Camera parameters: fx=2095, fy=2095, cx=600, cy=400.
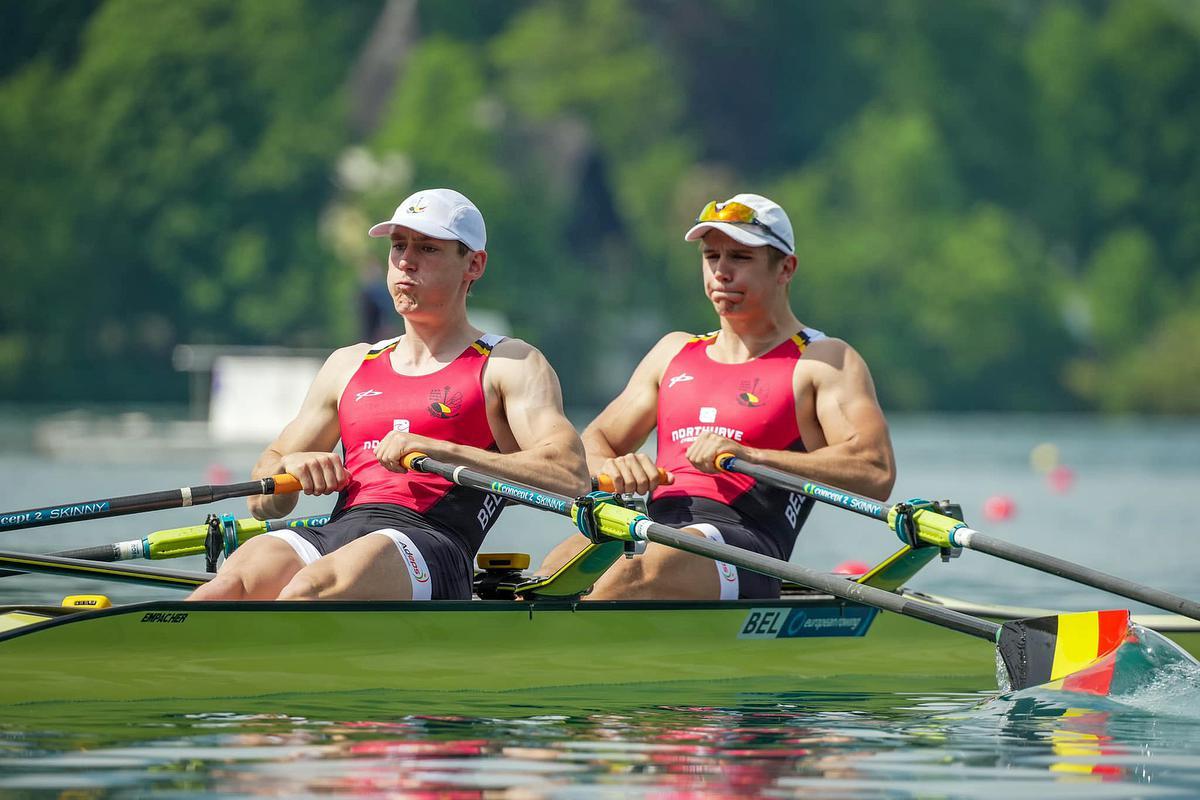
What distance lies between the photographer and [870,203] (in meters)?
66.0

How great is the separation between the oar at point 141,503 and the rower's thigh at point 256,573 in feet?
0.73

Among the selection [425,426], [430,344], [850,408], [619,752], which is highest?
[430,344]

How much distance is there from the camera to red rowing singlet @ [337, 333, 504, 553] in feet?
24.8

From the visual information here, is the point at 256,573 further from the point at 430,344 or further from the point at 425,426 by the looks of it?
the point at 430,344

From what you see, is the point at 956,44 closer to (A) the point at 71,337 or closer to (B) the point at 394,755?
(A) the point at 71,337

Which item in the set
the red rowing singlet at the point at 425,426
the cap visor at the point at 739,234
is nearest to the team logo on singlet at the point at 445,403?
the red rowing singlet at the point at 425,426

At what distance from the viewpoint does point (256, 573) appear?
724 cm

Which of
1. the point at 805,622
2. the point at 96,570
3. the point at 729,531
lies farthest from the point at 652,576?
the point at 96,570

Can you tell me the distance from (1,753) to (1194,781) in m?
3.41

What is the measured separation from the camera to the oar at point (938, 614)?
7.43m

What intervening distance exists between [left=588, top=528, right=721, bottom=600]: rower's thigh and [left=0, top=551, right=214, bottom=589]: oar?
1546 millimetres

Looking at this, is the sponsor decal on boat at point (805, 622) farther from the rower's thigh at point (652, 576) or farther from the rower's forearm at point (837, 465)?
the rower's forearm at point (837, 465)

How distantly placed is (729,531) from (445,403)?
1252 mm

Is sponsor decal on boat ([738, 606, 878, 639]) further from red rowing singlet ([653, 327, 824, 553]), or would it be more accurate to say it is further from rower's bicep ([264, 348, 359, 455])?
rower's bicep ([264, 348, 359, 455])
